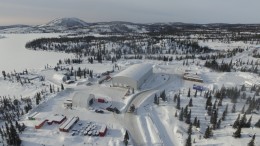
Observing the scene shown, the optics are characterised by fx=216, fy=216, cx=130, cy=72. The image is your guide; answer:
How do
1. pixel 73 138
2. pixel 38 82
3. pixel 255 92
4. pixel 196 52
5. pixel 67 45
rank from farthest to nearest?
1. pixel 67 45
2. pixel 196 52
3. pixel 38 82
4. pixel 255 92
5. pixel 73 138

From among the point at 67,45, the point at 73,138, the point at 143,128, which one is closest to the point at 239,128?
the point at 143,128

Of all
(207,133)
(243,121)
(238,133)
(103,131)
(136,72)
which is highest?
(136,72)

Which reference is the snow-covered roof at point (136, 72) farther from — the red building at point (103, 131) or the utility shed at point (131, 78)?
the red building at point (103, 131)

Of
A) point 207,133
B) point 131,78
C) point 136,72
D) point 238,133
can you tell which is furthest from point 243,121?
point 136,72

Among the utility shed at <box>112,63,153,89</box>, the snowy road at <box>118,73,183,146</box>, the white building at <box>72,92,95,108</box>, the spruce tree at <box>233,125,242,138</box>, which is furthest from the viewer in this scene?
the utility shed at <box>112,63,153,89</box>

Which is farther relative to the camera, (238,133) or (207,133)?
(207,133)

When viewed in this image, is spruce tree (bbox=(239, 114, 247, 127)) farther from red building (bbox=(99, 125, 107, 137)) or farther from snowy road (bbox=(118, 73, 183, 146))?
red building (bbox=(99, 125, 107, 137))

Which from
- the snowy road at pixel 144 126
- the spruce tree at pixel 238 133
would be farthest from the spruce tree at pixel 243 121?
the snowy road at pixel 144 126

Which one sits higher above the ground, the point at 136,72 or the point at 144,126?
the point at 136,72

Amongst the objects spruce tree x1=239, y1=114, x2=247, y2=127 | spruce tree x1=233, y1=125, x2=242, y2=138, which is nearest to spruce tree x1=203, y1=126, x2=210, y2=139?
spruce tree x1=233, y1=125, x2=242, y2=138

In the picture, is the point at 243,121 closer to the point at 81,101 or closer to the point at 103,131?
the point at 103,131

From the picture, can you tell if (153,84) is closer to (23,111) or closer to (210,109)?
(210,109)
